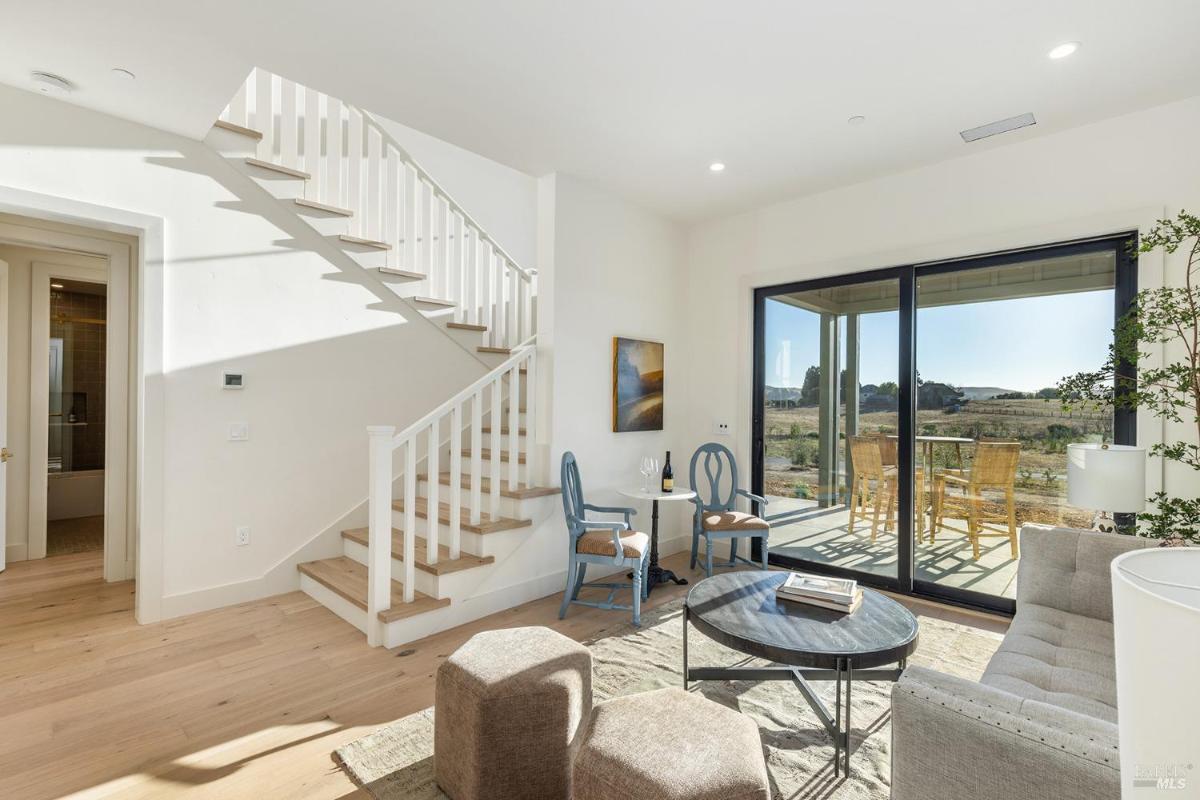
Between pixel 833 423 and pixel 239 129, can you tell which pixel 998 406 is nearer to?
pixel 833 423

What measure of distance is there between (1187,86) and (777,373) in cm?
275

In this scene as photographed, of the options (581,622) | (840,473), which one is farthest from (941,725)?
(840,473)

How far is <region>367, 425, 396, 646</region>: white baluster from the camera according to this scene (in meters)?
3.05

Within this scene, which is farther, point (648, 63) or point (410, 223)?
point (410, 223)

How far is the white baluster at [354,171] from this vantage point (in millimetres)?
4359

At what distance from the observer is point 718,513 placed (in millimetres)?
4262

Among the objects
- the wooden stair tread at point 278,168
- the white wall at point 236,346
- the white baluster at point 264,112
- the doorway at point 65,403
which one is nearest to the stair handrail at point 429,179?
the white baluster at point 264,112

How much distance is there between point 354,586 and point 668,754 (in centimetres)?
266

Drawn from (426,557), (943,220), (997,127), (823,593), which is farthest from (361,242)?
(997,127)

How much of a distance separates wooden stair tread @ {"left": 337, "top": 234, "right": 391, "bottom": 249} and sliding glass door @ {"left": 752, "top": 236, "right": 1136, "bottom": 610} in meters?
3.09

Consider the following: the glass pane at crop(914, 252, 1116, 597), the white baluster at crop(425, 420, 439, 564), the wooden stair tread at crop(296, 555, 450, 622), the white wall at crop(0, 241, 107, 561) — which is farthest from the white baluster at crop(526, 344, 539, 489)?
the white wall at crop(0, 241, 107, 561)

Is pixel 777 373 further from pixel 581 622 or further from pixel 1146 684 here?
pixel 1146 684

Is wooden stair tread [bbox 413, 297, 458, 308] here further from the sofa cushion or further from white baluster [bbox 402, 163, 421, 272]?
the sofa cushion

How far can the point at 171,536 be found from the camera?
3.39 metres
